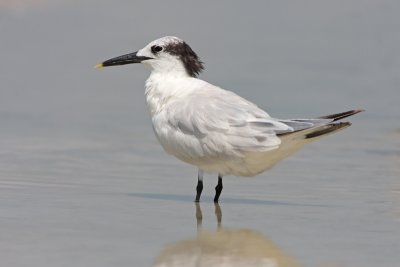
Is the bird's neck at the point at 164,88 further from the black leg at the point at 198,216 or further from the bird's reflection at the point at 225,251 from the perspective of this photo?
the bird's reflection at the point at 225,251

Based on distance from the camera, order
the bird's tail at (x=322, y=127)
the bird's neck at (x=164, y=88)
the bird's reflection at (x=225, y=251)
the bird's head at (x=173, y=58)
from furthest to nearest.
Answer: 1. the bird's head at (x=173, y=58)
2. the bird's neck at (x=164, y=88)
3. the bird's tail at (x=322, y=127)
4. the bird's reflection at (x=225, y=251)

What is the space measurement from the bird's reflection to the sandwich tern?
0.77m

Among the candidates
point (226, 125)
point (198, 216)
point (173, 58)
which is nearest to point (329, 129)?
point (226, 125)

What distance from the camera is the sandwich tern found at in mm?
6855

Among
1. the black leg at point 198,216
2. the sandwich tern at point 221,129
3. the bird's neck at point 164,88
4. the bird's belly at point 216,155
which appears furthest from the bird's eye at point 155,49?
the black leg at point 198,216

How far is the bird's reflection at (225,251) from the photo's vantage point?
5.48 meters

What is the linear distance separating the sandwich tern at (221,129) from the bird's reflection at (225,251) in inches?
30.4

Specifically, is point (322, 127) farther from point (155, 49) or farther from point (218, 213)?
point (155, 49)

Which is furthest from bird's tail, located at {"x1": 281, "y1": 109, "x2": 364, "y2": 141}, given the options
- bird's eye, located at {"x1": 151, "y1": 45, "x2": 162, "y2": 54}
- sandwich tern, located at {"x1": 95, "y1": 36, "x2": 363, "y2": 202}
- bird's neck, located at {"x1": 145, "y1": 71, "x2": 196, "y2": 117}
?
bird's eye, located at {"x1": 151, "y1": 45, "x2": 162, "y2": 54}

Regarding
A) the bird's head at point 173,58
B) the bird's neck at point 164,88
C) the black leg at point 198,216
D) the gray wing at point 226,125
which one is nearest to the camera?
the black leg at point 198,216

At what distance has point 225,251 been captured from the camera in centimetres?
577

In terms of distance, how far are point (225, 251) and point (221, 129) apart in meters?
1.37

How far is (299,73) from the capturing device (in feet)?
39.5

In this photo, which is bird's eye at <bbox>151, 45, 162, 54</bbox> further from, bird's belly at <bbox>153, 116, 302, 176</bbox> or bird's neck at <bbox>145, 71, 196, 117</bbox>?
bird's belly at <bbox>153, 116, 302, 176</bbox>
